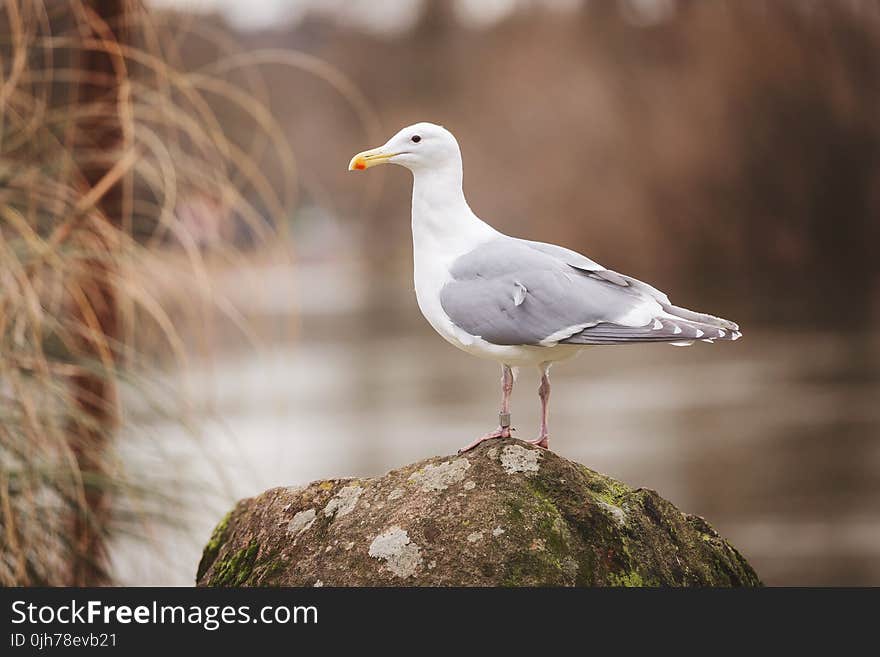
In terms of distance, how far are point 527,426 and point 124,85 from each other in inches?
184

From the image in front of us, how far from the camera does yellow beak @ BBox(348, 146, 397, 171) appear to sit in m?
1.63

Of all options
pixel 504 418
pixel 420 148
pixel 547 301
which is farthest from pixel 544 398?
pixel 420 148

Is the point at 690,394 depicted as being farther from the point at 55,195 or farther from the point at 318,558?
the point at 318,558

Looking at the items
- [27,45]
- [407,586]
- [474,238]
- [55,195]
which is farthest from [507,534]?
[27,45]

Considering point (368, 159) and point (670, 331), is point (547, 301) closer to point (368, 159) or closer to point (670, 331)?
point (670, 331)

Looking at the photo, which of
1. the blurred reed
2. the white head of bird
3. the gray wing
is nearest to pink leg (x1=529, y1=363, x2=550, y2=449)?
the gray wing

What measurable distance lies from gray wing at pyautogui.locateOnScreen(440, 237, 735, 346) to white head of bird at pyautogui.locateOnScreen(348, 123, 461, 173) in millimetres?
157

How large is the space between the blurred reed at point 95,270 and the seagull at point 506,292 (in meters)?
0.85

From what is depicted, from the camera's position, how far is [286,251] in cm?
250

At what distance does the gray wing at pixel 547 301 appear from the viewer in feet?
5.01

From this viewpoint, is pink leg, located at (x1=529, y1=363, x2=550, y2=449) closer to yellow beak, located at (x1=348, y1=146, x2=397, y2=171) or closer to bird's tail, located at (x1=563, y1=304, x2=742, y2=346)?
bird's tail, located at (x1=563, y1=304, x2=742, y2=346)

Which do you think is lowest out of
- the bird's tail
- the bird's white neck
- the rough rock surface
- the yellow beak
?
the rough rock surface

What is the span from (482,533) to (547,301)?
1.17 ft

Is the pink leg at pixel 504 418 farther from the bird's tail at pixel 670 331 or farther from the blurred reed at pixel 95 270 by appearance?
the blurred reed at pixel 95 270
